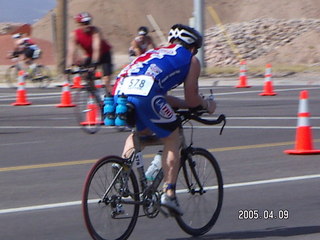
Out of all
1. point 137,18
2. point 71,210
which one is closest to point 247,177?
point 71,210

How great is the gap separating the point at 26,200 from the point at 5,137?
6147 mm

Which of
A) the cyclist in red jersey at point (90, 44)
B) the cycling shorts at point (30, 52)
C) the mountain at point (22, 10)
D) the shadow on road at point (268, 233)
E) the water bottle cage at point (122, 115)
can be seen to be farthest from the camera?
the mountain at point (22, 10)

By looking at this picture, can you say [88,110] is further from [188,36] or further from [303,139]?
[188,36]

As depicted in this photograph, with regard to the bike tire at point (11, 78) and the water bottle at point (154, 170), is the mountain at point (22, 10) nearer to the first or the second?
Answer: the bike tire at point (11, 78)

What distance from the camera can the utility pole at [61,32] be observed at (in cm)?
3347

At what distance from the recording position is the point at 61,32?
33688 millimetres

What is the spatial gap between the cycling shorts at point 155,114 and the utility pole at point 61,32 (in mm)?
26121

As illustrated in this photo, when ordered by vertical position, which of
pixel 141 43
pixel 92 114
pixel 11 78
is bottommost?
pixel 11 78

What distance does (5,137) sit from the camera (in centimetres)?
1558

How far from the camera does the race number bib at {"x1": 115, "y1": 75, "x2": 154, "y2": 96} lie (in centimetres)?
740

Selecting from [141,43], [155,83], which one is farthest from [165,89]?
[141,43]

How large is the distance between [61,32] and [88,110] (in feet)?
Answer: 60.1

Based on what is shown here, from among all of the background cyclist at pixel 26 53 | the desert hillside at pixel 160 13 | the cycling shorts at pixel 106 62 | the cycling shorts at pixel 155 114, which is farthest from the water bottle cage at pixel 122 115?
the desert hillside at pixel 160 13

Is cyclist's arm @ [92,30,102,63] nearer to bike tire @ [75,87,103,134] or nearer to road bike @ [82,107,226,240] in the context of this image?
bike tire @ [75,87,103,134]
